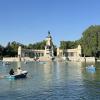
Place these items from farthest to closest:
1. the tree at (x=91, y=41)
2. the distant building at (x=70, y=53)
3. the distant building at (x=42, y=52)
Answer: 1. the distant building at (x=42, y=52)
2. the distant building at (x=70, y=53)
3. the tree at (x=91, y=41)

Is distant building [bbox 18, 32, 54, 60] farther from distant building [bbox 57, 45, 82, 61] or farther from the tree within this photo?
the tree

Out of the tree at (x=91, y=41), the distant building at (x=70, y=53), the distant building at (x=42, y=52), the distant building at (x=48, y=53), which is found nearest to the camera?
the tree at (x=91, y=41)

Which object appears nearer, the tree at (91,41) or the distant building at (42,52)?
the tree at (91,41)

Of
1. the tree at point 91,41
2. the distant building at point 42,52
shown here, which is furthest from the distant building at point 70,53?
the tree at point 91,41

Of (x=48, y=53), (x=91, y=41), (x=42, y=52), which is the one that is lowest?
(x=48, y=53)

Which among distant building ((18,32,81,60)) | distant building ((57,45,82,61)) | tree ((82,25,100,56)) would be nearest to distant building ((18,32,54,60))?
distant building ((18,32,81,60))

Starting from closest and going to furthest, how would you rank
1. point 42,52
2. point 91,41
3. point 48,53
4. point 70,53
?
point 91,41
point 48,53
point 42,52
point 70,53

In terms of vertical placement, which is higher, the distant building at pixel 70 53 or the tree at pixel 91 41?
the tree at pixel 91 41

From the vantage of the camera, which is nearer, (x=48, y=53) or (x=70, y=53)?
(x=48, y=53)

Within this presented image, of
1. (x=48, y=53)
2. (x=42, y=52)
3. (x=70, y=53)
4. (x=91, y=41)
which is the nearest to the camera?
(x=91, y=41)

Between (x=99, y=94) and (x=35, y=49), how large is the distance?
160346 millimetres

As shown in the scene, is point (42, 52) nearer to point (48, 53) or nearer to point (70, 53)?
point (48, 53)

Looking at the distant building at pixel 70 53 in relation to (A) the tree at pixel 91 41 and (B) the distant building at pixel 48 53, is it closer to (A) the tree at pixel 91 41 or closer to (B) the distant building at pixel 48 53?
(B) the distant building at pixel 48 53

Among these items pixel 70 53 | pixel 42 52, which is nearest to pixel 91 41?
pixel 70 53
